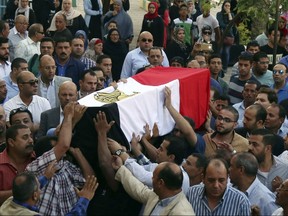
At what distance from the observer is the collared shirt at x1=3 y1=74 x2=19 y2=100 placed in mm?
11391

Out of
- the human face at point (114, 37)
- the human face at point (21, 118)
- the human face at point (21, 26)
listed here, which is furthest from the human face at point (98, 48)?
the human face at point (21, 118)

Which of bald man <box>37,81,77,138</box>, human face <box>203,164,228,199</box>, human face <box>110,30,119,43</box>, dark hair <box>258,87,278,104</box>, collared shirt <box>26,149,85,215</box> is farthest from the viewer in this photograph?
human face <box>110,30,119,43</box>

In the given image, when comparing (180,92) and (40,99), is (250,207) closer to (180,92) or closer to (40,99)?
(180,92)

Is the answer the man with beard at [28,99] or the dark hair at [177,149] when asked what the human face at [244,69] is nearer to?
the man with beard at [28,99]

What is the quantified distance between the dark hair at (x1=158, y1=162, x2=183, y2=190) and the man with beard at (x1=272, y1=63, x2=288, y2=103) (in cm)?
521

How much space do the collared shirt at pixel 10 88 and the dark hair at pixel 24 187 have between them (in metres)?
4.34

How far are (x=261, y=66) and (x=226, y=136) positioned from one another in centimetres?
348

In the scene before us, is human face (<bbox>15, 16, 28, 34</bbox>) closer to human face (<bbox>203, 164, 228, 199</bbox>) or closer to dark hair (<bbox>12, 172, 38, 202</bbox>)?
dark hair (<bbox>12, 172, 38, 202</bbox>)

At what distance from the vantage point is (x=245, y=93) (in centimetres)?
1145

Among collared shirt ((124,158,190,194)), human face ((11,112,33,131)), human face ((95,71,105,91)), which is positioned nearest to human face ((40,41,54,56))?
human face ((95,71,105,91))

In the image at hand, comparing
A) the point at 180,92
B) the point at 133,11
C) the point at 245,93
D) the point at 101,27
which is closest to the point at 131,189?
the point at 180,92

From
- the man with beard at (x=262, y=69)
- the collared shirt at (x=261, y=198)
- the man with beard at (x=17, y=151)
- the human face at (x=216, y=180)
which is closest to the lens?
the human face at (x=216, y=180)

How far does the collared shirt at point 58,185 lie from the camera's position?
7582 mm

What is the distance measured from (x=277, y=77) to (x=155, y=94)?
10.5 feet
